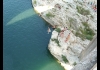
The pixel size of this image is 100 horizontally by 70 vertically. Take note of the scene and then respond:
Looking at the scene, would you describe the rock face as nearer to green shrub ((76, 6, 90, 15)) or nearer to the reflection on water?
green shrub ((76, 6, 90, 15))

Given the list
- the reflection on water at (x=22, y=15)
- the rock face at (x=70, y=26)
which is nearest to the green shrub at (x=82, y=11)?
the rock face at (x=70, y=26)

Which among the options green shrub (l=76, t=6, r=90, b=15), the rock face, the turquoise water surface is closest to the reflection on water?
the turquoise water surface

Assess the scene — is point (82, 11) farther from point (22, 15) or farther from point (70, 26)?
point (22, 15)

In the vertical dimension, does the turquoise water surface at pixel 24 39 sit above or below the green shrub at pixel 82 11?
below

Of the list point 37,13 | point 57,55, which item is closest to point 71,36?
point 57,55

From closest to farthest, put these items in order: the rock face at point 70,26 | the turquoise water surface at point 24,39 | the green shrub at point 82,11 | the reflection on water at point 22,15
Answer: the rock face at point 70,26, the turquoise water surface at point 24,39, the green shrub at point 82,11, the reflection on water at point 22,15

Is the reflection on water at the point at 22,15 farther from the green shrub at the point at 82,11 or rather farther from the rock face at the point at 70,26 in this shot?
the green shrub at the point at 82,11
